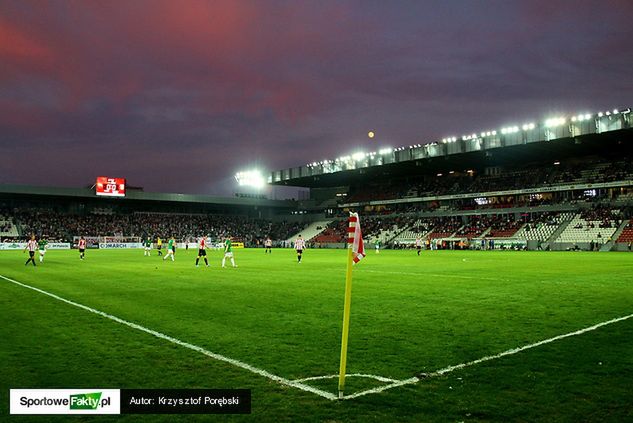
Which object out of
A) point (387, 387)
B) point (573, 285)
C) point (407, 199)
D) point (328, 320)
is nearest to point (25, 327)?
point (328, 320)

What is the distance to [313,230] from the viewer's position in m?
99.4

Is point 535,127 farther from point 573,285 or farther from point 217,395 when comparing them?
point 217,395

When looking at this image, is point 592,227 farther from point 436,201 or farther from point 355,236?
point 355,236

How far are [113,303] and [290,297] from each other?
512 centimetres

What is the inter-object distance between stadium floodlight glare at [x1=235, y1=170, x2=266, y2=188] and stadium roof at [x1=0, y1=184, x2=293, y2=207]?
9.16 meters

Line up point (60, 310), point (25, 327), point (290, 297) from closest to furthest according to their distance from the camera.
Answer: point (25, 327), point (60, 310), point (290, 297)

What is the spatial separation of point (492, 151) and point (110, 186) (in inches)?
2443

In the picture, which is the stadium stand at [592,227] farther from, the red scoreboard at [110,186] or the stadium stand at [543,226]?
the red scoreboard at [110,186]

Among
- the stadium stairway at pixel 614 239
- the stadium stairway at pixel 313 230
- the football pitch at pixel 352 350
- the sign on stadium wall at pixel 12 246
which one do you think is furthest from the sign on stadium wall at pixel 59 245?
the stadium stairway at pixel 614 239

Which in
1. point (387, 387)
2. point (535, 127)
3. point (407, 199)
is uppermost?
point (535, 127)

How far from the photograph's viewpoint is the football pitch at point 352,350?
5.90 metres

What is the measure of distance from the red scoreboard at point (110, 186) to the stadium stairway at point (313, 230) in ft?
106

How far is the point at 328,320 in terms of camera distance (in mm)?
11344

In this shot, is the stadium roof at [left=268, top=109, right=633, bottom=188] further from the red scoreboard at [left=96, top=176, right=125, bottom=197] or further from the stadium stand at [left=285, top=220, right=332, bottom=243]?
the red scoreboard at [left=96, top=176, right=125, bottom=197]
